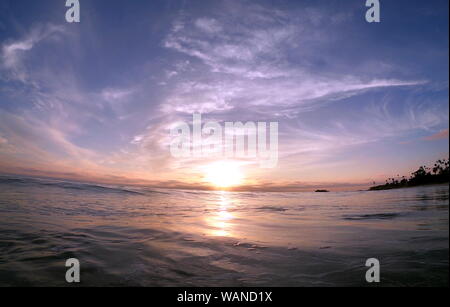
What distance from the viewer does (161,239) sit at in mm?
5254

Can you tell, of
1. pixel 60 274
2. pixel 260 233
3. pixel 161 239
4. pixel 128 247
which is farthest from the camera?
pixel 260 233

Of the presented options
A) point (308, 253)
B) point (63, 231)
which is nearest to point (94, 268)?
point (63, 231)

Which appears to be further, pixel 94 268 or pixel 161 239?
pixel 161 239

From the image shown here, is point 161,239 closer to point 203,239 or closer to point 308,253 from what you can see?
point 203,239

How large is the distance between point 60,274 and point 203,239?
286 cm

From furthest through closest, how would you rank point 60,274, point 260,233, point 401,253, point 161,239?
point 260,233, point 161,239, point 401,253, point 60,274

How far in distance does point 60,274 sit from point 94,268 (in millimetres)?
417

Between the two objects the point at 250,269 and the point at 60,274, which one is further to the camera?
the point at 250,269

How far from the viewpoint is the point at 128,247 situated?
452 centimetres
